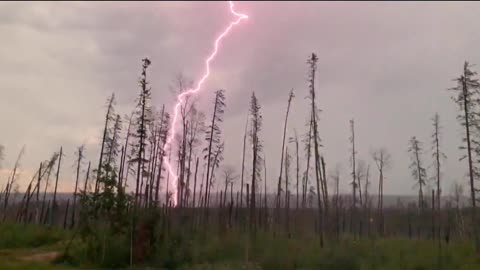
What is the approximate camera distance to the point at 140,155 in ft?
70.1

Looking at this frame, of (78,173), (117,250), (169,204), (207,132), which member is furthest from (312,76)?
(78,173)

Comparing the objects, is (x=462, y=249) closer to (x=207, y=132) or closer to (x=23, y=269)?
(x=207, y=132)

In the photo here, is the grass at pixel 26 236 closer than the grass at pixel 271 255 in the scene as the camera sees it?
No

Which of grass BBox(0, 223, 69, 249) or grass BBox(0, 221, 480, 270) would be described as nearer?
grass BBox(0, 221, 480, 270)

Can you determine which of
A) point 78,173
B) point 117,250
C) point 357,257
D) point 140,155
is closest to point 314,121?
point 357,257

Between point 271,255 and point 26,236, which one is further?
point 26,236

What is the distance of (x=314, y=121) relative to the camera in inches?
1081

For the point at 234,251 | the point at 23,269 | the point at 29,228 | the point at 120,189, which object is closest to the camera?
the point at 23,269

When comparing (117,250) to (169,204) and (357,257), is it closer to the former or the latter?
(169,204)

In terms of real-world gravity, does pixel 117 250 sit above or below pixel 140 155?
below

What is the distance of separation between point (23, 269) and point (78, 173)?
97.7 ft

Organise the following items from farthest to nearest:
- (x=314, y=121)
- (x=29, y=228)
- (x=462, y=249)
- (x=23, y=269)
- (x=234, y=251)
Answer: (x=29, y=228)
(x=314, y=121)
(x=462, y=249)
(x=234, y=251)
(x=23, y=269)

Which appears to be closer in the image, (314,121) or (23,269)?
(23,269)

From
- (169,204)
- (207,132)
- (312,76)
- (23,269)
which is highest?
(312,76)
